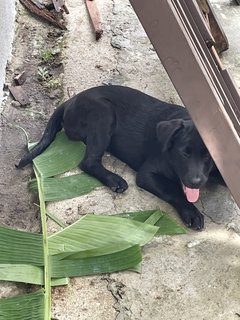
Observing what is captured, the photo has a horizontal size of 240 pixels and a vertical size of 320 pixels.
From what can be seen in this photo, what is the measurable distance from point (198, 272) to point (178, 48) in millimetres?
1073

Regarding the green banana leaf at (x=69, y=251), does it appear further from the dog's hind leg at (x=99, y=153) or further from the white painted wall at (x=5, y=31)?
the white painted wall at (x=5, y=31)

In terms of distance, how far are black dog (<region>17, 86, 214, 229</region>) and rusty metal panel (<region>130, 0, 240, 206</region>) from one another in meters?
0.64

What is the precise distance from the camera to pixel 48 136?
4129 mm

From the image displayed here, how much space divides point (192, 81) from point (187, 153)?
857 millimetres

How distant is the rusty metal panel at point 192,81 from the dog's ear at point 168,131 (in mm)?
640

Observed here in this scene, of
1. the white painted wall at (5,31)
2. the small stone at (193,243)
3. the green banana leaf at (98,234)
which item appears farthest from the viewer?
the white painted wall at (5,31)

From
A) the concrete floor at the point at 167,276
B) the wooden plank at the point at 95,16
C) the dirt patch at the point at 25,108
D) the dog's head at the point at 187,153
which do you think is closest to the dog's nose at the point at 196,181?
the dog's head at the point at 187,153

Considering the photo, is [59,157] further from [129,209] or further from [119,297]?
[119,297]

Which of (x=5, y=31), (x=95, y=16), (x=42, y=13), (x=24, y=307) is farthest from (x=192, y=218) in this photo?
(x=42, y=13)

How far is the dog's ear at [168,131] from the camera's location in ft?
12.1

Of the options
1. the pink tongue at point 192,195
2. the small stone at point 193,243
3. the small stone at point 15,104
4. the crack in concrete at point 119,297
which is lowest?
the small stone at point 15,104

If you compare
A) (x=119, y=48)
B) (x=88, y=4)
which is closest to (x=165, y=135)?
(x=119, y=48)

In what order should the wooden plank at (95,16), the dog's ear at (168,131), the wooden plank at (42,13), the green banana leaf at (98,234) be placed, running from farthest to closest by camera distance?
the wooden plank at (42,13) < the wooden plank at (95,16) < the dog's ear at (168,131) < the green banana leaf at (98,234)

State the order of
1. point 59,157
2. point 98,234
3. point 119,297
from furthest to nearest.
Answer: point 59,157 < point 98,234 < point 119,297
